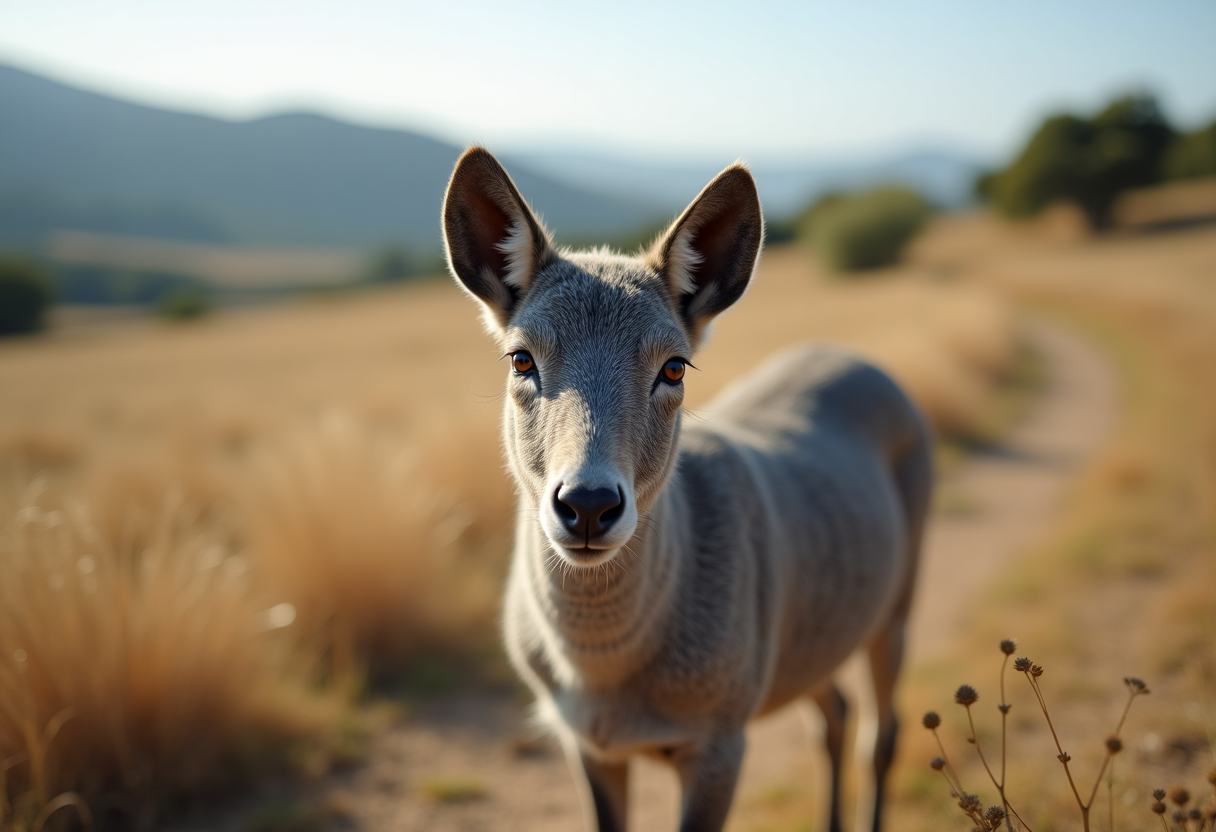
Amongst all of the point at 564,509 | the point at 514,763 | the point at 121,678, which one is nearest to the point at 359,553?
the point at 121,678

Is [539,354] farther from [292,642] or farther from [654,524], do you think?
[292,642]

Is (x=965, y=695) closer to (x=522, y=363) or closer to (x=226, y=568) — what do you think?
(x=522, y=363)

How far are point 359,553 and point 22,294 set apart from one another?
23254 mm

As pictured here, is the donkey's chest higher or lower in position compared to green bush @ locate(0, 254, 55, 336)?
higher

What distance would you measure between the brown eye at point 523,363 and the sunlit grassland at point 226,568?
1.79ft

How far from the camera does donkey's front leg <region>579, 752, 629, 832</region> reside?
9.59 ft

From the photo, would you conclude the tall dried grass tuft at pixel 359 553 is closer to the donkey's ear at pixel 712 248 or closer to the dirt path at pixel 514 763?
the dirt path at pixel 514 763

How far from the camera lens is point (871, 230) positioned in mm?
47531

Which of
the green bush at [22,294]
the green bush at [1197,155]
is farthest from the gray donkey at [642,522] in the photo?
the green bush at [1197,155]

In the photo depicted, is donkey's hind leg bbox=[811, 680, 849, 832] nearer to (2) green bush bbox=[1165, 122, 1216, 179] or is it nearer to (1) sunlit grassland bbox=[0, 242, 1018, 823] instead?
(1) sunlit grassland bbox=[0, 242, 1018, 823]

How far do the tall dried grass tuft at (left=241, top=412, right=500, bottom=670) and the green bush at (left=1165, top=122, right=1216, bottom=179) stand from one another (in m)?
65.1

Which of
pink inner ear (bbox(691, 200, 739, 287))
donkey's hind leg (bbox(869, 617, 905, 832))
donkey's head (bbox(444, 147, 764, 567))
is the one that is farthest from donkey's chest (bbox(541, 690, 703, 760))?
donkey's hind leg (bbox(869, 617, 905, 832))

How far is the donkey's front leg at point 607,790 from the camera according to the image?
292 cm

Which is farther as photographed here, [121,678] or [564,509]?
[121,678]
